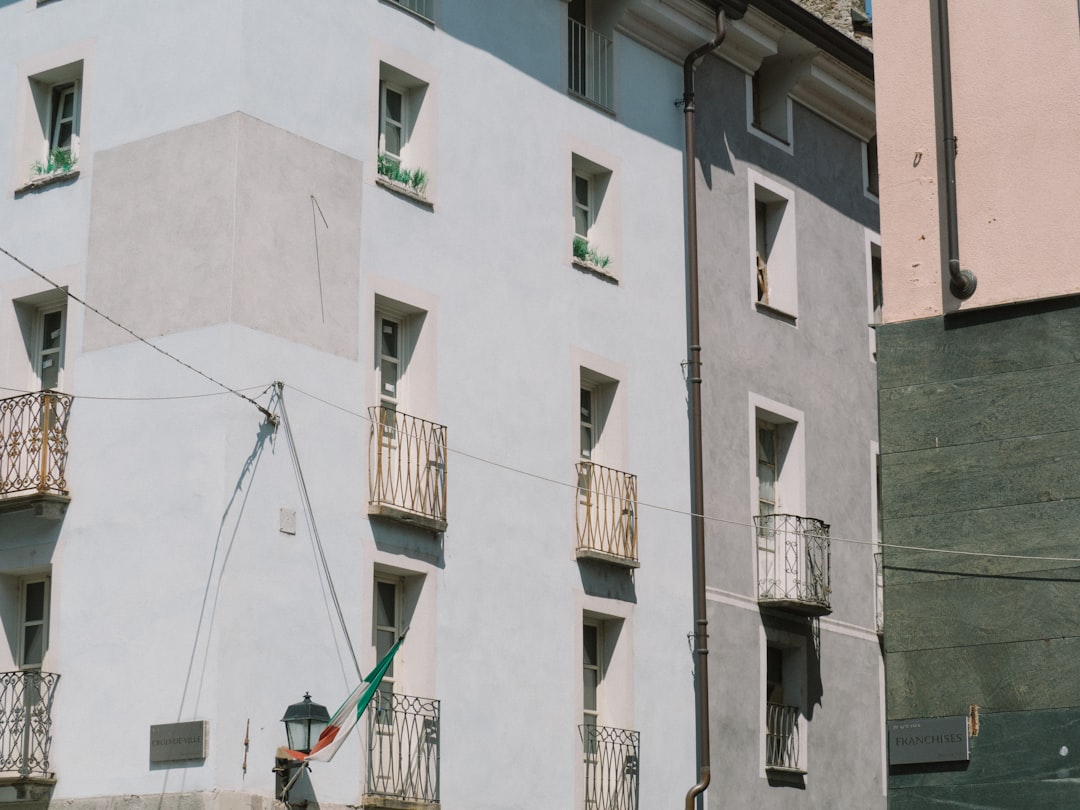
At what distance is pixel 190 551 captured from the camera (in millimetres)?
20234

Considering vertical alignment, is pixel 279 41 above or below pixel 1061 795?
above

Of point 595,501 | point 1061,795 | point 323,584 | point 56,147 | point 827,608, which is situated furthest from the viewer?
point 827,608

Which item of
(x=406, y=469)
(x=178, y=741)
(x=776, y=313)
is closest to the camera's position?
(x=178, y=741)

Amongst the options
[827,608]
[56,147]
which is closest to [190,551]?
[56,147]

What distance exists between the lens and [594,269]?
25688 mm

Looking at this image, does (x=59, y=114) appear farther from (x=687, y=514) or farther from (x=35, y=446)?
(x=687, y=514)

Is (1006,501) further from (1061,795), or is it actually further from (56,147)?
(56,147)

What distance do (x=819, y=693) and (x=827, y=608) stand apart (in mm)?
1321

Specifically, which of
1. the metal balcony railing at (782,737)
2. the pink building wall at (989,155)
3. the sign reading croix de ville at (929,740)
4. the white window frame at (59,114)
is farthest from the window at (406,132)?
the sign reading croix de ville at (929,740)

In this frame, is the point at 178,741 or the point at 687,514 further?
the point at 687,514

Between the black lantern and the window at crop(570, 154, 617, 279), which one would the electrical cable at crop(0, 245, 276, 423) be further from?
the window at crop(570, 154, 617, 279)

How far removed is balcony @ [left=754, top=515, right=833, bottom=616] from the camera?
2777 centimetres

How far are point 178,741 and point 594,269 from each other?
8790 mm

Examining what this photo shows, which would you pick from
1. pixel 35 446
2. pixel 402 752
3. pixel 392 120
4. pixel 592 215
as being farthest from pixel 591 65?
pixel 402 752
